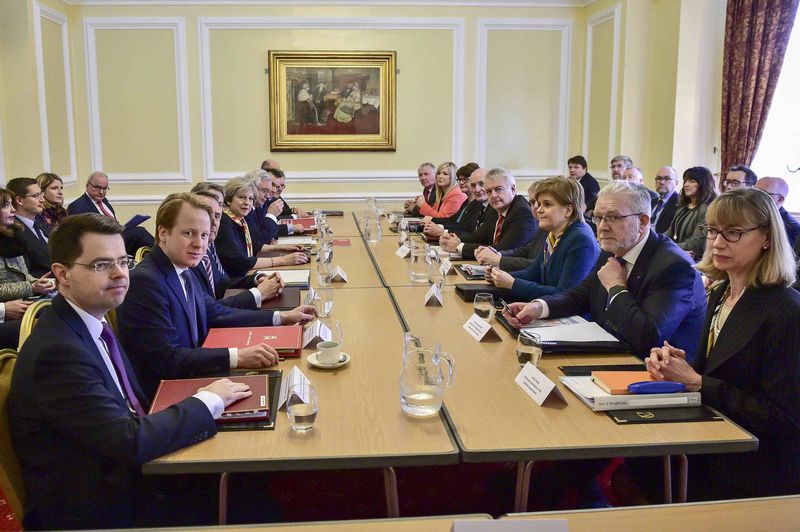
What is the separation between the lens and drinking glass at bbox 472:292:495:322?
289cm

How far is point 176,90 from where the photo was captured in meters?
8.62

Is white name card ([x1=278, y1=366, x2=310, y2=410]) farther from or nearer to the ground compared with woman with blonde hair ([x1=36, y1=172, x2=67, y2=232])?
nearer to the ground

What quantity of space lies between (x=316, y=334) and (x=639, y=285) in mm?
1240

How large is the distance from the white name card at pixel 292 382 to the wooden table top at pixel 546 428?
16.2 inches

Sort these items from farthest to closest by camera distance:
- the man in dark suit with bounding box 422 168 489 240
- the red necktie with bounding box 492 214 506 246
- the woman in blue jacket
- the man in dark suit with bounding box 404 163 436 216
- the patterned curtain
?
the man in dark suit with bounding box 404 163 436 216 → the patterned curtain → the man in dark suit with bounding box 422 168 489 240 → the red necktie with bounding box 492 214 506 246 → the woman in blue jacket

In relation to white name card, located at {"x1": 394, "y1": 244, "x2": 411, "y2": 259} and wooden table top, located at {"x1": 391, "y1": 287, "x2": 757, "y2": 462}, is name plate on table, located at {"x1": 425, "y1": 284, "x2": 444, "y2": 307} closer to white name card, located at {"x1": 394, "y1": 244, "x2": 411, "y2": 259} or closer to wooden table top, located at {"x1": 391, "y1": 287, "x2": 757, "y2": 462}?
wooden table top, located at {"x1": 391, "y1": 287, "x2": 757, "y2": 462}

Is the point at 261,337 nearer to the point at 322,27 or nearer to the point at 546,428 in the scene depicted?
the point at 546,428

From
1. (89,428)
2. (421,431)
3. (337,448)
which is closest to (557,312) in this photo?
(421,431)

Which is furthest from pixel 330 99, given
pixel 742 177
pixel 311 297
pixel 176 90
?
pixel 311 297

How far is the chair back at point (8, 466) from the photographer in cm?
170

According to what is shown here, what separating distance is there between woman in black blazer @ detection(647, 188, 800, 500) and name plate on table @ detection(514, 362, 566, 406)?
334mm

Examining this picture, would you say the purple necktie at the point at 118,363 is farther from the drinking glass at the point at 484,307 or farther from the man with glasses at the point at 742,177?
the man with glasses at the point at 742,177

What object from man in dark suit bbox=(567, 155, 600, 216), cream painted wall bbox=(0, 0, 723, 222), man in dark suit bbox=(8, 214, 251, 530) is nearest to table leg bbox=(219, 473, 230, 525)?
man in dark suit bbox=(8, 214, 251, 530)

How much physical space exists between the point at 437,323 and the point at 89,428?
1595mm
